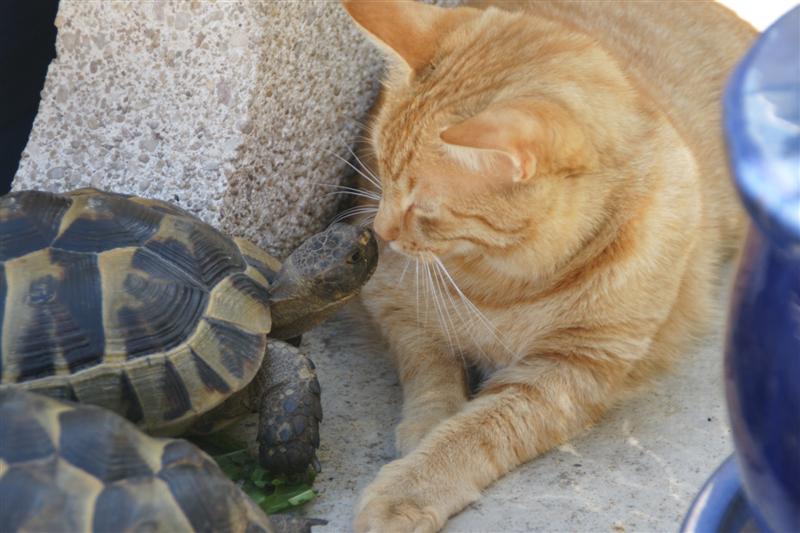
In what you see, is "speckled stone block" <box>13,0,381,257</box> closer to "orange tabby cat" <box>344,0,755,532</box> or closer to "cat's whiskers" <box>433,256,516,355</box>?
"orange tabby cat" <box>344,0,755,532</box>

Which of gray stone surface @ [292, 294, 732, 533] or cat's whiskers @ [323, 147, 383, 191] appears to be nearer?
gray stone surface @ [292, 294, 732, 533]

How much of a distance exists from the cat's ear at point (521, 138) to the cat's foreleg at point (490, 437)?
0.59 m

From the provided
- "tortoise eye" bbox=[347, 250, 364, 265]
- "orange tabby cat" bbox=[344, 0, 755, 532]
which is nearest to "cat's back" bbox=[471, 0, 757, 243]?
"orange tabby cat" bbox=[344, 0, 755, 532]

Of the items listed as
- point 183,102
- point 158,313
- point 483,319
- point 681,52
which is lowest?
point 483,319

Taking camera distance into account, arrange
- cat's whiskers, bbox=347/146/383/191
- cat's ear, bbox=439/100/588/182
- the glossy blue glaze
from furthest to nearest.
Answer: cat's whiskers, bbox=347/146/383/191
cat's ear, bbox=439/100/588/182
the glossy blue glaze

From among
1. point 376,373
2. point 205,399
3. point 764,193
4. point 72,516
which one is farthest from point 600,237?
point 764,193

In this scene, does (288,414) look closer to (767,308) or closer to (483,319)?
(483,319)

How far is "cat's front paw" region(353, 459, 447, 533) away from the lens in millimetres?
2125

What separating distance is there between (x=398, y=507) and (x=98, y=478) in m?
0.68

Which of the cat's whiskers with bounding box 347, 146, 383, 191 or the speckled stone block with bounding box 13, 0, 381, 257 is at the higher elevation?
the speckled stone block with bounding box 13, 0, 381, 257

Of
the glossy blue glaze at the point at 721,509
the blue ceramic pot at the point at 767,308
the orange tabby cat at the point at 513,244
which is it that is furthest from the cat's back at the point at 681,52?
the blue ceramic pot at the point at 767,308

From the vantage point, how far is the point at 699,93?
A: 3.35 meters

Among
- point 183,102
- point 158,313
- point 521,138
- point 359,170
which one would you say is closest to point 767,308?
point 521,138

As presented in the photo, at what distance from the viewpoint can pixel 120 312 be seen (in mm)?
2238
